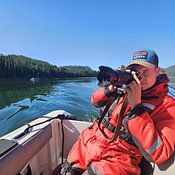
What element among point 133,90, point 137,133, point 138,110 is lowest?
point 137,133

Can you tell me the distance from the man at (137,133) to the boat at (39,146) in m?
0.13

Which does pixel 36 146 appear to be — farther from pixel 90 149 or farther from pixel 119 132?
pixel 119 132

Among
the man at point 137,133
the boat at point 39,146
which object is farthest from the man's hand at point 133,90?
the boat at point 39,146

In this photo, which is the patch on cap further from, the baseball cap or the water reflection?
the water reflection

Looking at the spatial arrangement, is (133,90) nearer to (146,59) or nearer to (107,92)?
(146,59)

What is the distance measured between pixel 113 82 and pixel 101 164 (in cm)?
47

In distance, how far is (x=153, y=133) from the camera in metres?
0.90

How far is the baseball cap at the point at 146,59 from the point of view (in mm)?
1054

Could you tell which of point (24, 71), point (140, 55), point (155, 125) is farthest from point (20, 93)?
point (24, 71)

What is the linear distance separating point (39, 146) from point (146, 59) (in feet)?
3.41

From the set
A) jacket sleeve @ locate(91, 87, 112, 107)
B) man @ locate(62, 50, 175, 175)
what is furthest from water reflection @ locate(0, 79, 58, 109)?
man @ locate(62, 50, 175, 175)

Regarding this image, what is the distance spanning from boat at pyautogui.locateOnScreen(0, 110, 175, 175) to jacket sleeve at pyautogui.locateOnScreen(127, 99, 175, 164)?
89 millimetres

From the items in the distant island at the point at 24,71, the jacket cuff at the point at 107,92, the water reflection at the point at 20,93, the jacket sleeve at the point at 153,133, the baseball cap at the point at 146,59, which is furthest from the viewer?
the distant island at the point at 24,71

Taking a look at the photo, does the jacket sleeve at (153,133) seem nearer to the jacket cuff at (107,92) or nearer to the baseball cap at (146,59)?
the baseball cap at (146,59)
